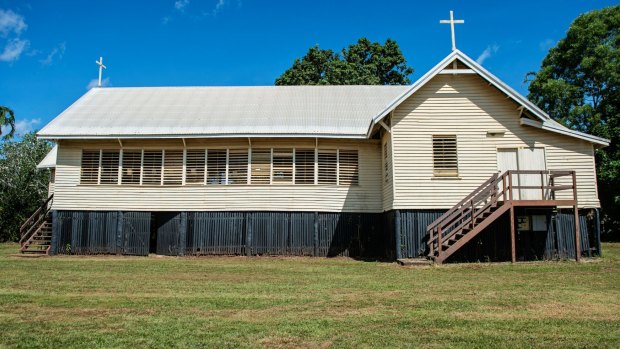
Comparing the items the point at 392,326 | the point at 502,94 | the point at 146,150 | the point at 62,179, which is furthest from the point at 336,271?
the point at 62,179

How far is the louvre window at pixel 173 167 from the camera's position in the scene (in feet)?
68.5

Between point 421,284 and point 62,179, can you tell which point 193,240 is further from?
point 421,284

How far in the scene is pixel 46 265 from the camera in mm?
16516

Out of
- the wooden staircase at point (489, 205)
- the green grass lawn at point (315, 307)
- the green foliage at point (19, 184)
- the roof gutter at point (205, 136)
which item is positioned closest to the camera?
the green grass lawn at point (315, 307)

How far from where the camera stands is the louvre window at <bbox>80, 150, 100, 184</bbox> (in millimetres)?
21062

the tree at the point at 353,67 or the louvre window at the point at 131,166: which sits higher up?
the tree at the point at 353,67

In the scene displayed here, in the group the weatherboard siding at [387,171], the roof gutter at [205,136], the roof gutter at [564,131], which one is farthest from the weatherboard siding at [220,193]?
the roof gutter at [564,131]

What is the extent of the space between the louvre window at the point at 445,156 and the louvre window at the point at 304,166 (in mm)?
5151

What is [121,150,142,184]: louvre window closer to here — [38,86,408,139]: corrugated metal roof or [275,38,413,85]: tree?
[38,86,408,139]: corrugated metal roof

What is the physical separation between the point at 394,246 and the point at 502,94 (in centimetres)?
682

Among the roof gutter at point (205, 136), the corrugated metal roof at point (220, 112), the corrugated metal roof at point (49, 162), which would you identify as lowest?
the corrugated metal roof at point (49, 162)

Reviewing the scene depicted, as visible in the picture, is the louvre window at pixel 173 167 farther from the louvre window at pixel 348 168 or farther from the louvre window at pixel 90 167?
the louvre window at pixel 348 168

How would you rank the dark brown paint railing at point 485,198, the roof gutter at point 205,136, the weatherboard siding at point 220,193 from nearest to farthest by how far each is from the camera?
the dark brown paint railing at point 485,198 < the roof gutter at point 205,136 < the weatherboard siding at point 220,193

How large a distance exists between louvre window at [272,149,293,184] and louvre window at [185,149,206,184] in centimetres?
302
